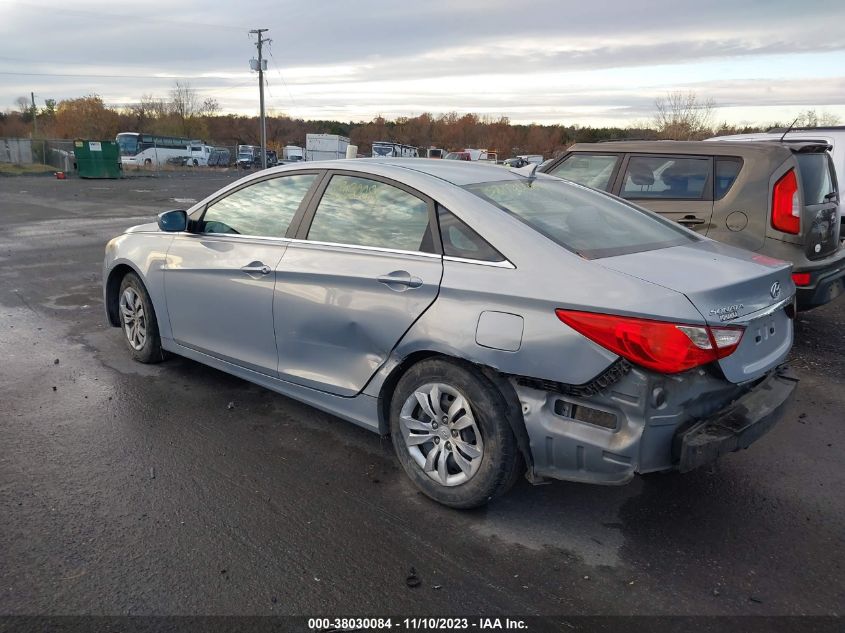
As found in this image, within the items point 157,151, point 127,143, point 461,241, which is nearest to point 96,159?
point 127,143

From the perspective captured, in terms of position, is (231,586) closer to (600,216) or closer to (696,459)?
(696,459)

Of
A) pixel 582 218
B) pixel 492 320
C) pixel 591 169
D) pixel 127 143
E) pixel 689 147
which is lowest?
pixel 492 320

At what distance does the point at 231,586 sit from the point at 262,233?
7.27 ft

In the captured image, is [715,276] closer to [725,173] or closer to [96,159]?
[725,173]

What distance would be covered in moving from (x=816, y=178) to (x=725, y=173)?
2.36 feet

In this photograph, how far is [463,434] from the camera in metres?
3.14

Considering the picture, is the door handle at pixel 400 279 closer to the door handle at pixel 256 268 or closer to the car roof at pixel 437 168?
the car roof at pixel 437 168

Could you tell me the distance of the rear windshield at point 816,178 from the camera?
5445mm

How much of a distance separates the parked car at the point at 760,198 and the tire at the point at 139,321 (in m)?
4.36

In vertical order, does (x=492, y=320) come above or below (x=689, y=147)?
below

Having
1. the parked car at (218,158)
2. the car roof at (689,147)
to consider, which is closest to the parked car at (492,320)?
the car roof at (689,147)

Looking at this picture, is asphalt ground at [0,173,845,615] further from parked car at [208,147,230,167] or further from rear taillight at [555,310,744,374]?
parked car at [208,147,230,167]

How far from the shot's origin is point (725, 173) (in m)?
5.74

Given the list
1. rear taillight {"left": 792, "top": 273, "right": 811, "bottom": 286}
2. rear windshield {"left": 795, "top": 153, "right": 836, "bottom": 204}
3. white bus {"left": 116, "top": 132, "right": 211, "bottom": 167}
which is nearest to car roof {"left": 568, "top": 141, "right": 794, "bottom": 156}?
rear windshield {"left": 795, "top": 153, "right": 836, "bottom": 204}
